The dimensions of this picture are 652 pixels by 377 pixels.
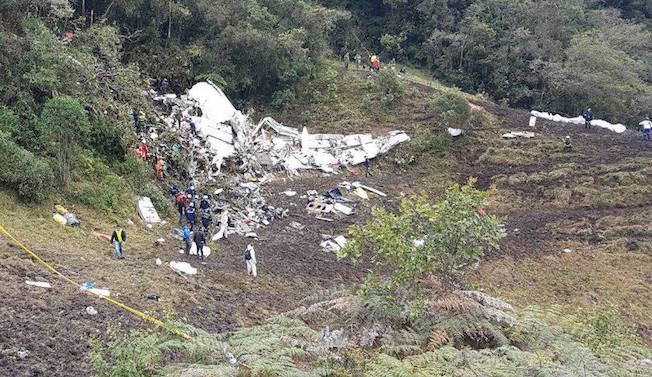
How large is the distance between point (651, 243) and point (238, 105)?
1917cm

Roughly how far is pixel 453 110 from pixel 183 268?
56.1ft

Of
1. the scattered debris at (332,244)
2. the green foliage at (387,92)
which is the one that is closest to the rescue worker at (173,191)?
the scattered debris at (332,244)

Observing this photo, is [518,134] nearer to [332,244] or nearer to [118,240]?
[332,244]

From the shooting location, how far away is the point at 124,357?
7176 millimetres

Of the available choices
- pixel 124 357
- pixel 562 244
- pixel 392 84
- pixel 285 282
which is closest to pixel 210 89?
pixel 392 84

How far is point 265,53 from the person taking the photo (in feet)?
98.1

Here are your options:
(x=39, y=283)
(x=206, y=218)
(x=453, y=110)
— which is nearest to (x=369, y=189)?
(x=453, y=110)

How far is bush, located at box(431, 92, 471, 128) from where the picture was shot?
27859 millimetres

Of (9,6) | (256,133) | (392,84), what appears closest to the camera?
(9,6)

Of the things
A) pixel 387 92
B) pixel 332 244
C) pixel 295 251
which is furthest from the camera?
pixel 387 92

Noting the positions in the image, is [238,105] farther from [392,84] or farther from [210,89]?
[392,84]

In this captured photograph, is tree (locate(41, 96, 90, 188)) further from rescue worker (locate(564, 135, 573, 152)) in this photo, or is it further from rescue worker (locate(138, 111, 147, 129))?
rescue worker (locate(564, 135, 573, 152))

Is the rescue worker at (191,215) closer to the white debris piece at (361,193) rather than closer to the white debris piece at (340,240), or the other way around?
the white debris piece at (340,240)

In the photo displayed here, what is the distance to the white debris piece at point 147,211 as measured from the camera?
57.0ft
